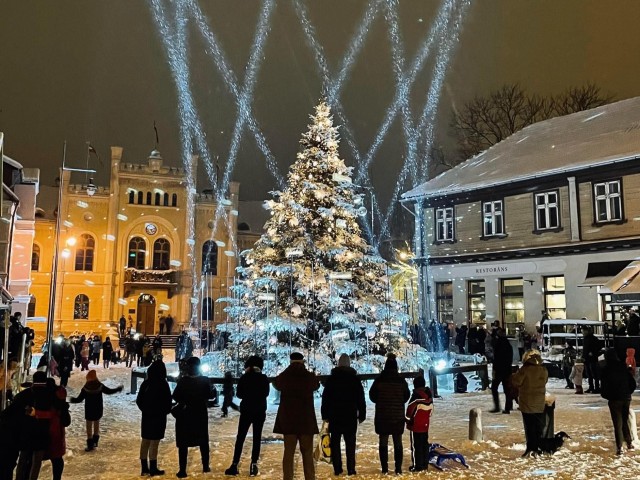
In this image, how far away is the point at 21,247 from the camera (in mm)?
29922

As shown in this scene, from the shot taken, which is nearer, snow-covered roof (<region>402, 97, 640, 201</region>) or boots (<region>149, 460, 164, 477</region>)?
boots (<region>149, 460, 164, 477</region>)

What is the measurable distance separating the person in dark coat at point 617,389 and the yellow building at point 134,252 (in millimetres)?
35477

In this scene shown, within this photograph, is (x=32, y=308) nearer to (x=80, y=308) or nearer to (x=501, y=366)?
(x=80, y=308)

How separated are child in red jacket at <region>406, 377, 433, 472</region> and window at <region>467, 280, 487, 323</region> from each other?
21.3 m

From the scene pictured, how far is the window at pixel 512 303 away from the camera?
27.8 meters

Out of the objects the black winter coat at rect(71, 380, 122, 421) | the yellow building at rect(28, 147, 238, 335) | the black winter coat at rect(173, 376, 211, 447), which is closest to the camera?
the black winter coat at rect(173, 376, 211, 447)

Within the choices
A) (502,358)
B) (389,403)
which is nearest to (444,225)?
(502,358)

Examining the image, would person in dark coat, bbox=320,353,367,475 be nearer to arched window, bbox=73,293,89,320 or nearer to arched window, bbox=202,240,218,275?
Answer: arched window, bbox=73,293,89,320

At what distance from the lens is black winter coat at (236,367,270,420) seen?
845 cm

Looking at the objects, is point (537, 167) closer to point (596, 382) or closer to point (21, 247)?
point (596, 382)

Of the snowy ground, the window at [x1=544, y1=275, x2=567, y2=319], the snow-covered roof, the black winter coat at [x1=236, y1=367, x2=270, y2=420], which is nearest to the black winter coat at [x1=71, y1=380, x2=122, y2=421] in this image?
the snowy ground

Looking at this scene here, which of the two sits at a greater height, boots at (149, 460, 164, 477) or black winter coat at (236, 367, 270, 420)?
black winter coat at (236, 367, 270, 420)

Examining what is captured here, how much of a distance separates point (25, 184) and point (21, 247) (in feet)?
11.0

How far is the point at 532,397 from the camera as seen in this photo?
29.9 feet
